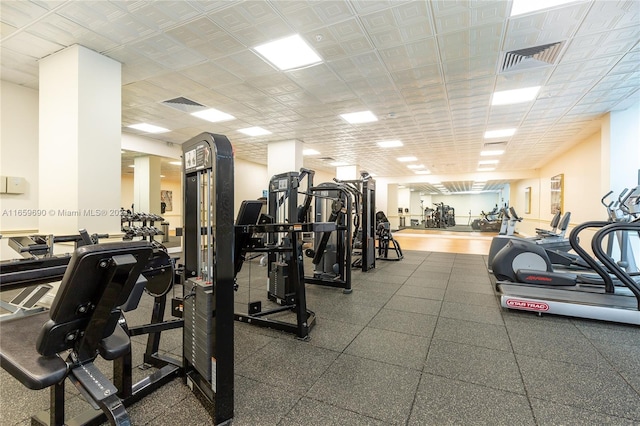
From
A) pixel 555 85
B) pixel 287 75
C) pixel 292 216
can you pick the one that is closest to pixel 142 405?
pixel 292 216

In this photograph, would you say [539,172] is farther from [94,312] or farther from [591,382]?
[94,312]

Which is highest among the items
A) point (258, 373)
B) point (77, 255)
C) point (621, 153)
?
point (621, 153)

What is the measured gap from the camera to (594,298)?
10.5ft

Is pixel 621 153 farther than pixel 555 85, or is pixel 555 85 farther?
pixel 621 153

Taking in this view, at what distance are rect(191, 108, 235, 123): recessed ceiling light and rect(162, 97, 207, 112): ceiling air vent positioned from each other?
17 centimetres

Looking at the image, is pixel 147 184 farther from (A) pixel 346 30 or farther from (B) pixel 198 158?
(B) pixel 198 158

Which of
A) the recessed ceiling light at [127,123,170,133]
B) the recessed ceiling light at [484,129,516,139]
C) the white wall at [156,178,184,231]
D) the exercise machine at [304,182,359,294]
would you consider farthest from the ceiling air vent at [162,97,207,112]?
the white wall at [156,178,184,231]

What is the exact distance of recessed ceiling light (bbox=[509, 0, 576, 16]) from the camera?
110 inches

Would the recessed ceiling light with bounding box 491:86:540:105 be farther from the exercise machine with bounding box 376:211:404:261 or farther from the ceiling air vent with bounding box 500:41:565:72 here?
the exercise machine with bounding box 376:211:404:261

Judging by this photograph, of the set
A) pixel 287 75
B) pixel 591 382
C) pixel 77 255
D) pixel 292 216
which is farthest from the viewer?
pixel 287 75

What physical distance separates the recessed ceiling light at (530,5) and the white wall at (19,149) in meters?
6.58

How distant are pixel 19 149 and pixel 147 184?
4.49 meters

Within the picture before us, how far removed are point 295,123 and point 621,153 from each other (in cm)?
639

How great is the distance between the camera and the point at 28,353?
3.84 feet
